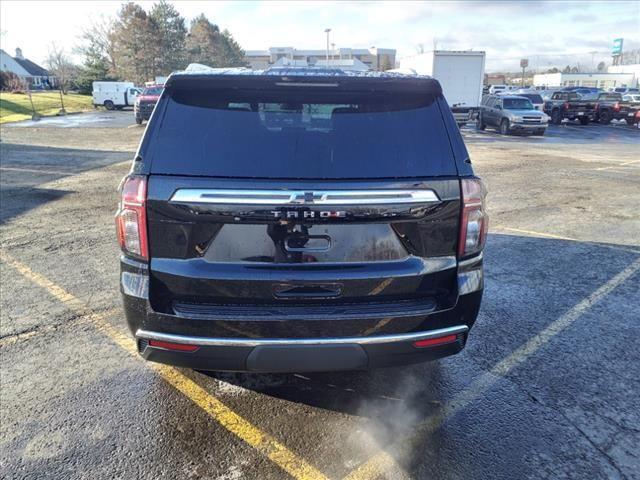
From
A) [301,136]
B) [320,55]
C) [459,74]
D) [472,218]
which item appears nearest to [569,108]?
[459,74]

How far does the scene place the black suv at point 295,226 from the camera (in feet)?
7.65

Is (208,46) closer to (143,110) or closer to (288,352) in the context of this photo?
(143,110)

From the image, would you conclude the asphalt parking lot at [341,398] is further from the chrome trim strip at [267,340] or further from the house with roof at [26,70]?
the house with roof at [26,70]

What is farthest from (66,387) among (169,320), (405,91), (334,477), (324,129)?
(405,91)

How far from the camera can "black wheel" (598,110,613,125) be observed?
28.9m

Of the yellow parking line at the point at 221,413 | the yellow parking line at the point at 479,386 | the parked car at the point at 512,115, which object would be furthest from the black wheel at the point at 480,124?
the yellow parking line at the point at 221,413

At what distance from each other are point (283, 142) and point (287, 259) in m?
0.62

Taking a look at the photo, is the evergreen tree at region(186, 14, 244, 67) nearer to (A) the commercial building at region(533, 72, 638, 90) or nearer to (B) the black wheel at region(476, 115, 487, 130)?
(B) the black wheel at region(476, 115, 487, 130)

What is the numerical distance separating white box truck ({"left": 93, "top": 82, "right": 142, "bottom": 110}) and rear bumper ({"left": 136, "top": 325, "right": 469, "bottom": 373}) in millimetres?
47411

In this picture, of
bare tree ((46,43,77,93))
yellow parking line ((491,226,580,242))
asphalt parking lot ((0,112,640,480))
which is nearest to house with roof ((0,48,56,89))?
bare tree ((46,43,77,93))

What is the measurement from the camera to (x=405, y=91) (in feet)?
8.45

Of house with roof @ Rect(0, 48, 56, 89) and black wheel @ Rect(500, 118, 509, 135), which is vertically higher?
house with roof @ Rect(0, 48, 56, 89)

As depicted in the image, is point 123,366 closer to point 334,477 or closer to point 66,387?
point 66,387

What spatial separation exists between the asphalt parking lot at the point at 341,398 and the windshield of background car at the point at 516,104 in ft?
65.0
